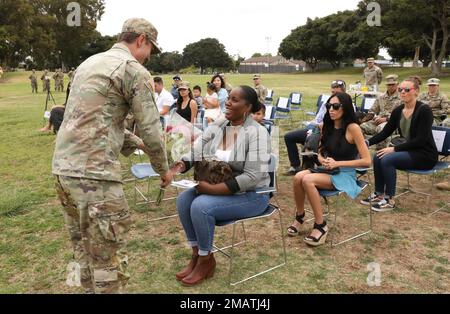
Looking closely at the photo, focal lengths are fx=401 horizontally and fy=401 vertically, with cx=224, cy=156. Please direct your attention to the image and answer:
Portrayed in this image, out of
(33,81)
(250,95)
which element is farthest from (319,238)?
(33,81)

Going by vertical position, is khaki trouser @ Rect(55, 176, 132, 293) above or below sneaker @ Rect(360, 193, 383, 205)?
above

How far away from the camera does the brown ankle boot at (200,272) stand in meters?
3.28

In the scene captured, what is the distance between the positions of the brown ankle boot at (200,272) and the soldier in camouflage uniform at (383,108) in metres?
4.68

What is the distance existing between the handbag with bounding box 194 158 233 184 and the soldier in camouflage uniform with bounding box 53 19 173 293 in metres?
0.87

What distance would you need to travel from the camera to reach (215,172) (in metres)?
3.28

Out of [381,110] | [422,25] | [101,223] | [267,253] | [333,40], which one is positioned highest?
[333,40]

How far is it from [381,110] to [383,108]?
67 millimetres

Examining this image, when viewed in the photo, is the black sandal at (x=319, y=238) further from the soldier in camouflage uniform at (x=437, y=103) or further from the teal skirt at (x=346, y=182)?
the soldier in camouflage uniform at (x=437, y=103)

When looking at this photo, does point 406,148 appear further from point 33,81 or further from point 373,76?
point 33,81

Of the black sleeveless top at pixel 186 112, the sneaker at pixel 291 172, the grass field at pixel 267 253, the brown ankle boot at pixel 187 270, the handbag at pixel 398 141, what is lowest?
the grass field at pixel 267 253

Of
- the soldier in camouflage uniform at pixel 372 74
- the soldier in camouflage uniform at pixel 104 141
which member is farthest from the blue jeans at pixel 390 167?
the soldier in camouflage uniform at pixel 372 74

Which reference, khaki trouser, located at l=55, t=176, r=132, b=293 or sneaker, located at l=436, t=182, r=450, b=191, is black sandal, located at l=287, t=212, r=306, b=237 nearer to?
khaki trouser, located at l=55, t=176, r=132, b=293

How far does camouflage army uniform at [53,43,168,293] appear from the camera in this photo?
2.25m

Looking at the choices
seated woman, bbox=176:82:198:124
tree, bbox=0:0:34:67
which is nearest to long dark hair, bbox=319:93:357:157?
seated woman, bbox=176:82:198:124
